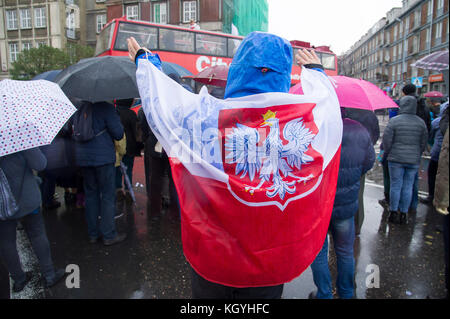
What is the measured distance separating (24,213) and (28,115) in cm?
86

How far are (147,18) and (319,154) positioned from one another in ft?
107

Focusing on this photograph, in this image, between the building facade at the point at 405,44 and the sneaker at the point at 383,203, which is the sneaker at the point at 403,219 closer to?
the sneaker at the point at 383,203

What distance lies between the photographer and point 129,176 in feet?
17.9

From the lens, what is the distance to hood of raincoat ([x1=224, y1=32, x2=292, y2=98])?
1492 mm

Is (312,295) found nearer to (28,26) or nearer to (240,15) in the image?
(240,15)

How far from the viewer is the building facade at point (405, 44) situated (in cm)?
3412

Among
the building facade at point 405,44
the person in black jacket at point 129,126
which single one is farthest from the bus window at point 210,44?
the building facade at point 405,44

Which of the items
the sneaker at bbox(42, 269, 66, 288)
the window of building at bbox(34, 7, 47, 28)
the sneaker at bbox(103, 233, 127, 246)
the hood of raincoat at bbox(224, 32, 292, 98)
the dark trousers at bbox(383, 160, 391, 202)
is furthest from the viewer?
the window of building at bbox(34, 7, 47, 28)

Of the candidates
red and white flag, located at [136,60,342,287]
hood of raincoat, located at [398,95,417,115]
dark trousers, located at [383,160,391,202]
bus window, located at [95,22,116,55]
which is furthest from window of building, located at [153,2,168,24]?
red and white flag, located at [136,60,342,287]

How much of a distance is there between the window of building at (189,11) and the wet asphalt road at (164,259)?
26.9 m

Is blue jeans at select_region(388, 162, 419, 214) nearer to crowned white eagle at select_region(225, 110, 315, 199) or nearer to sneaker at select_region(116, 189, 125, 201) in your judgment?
crowned white eagle at select_region(225, 110, 315, 199)

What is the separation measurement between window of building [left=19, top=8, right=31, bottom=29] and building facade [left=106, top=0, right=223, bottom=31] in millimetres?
9229

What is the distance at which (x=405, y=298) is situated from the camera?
9.14ft

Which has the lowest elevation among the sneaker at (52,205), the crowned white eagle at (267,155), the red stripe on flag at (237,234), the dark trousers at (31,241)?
the sneaker at (52,205)
